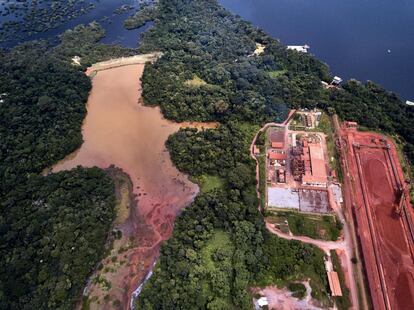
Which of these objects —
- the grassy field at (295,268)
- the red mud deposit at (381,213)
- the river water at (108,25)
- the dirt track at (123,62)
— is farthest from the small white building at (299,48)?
the grassy field at (295,268)

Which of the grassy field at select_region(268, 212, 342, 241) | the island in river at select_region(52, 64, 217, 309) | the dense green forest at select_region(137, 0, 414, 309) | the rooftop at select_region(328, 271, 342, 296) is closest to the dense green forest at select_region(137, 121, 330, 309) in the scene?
the dense green forest at select_region(137, 0, 414, 309)

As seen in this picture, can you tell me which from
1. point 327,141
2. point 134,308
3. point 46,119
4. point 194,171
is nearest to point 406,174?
point 327,141

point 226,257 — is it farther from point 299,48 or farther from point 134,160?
point 299,48

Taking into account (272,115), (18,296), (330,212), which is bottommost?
(330,212)

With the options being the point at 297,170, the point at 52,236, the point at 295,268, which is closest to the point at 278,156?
the point at 297,170

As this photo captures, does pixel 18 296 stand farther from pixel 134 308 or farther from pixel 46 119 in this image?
pixel 46 119

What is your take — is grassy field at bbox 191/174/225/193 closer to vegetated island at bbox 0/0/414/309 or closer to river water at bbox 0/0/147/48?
vegetated island at bbox 0/0/414/309

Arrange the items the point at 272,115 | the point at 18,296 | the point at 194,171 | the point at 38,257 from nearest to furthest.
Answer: the point at 18,296
the point at 38,257
the point at 194,171
the point at 272,115
